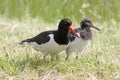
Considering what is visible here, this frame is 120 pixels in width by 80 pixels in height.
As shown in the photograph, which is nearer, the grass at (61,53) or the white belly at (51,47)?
the grass at (61,53)

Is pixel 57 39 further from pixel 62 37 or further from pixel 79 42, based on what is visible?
pixel 79 42

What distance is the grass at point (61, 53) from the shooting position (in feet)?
18.4

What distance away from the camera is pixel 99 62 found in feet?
19.2

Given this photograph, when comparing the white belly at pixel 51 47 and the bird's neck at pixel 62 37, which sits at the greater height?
the bird's neck at pixel 62 37

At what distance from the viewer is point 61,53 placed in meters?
6.73

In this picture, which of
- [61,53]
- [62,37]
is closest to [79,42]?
[62,37]

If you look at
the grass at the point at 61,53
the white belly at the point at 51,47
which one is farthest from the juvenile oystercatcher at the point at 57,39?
the grass at the point at 61,53

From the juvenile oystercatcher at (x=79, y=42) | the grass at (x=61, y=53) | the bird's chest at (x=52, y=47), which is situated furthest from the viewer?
the juvenile oystercatcher at (x=79, y=42)

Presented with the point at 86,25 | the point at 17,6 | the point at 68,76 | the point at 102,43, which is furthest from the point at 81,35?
the point at 17,6

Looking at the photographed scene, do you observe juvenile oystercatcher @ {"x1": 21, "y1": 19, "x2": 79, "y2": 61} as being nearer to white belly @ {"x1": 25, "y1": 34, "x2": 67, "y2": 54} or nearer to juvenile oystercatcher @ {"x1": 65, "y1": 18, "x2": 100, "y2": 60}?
white belly @ {"x1": 25, "y1": 34, "x2": 67, "y2": 54}

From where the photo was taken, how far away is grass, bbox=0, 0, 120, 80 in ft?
18.4

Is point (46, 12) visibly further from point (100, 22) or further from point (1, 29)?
point (1, 29)

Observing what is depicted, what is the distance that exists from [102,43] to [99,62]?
1.56 meters

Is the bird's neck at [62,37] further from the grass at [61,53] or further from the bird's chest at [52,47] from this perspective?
the grass at [61,53]
